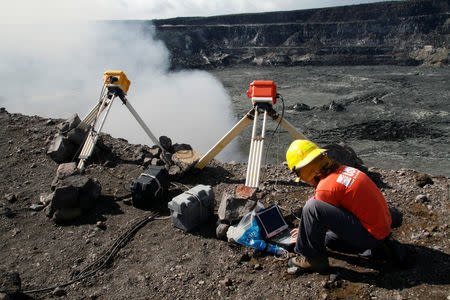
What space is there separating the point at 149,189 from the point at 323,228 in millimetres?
2378

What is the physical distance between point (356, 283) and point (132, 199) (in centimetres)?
292

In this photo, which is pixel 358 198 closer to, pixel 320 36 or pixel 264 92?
pixel 264 92

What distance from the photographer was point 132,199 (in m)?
4.37

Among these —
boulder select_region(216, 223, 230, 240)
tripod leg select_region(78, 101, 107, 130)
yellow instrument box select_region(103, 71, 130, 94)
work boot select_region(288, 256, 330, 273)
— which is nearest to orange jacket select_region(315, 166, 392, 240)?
work boot select_region(288, 256, 330, 273)

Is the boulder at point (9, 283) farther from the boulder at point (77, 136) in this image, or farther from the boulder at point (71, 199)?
the boulder at point (77, 136)

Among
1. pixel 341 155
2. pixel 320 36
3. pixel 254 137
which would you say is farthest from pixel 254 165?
pixel 320 36

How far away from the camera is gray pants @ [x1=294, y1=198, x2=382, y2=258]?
2568mm

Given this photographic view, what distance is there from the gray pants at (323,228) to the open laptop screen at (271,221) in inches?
19.6

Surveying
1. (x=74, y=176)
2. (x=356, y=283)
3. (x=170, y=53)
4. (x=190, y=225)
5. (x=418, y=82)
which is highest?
(x=170, y=53)

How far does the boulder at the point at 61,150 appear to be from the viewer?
564 centimetres

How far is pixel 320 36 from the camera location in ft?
151

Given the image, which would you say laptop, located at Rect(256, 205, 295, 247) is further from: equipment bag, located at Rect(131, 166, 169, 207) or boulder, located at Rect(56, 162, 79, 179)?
boulder, located at Rect(56, 162, 79, 179)

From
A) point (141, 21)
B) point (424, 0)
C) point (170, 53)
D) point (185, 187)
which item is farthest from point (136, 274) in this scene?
point (424, 0)

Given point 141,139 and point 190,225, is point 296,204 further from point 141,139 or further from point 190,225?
point 141,139
